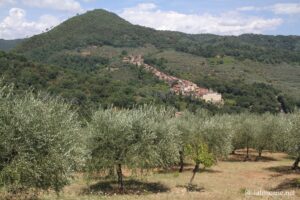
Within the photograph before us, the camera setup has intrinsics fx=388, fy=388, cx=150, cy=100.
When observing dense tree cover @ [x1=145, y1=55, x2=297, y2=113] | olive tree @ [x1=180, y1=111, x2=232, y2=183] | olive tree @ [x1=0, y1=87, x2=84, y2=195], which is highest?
olive tree @ [x1=0, y1=87, x2=84, y2=195]

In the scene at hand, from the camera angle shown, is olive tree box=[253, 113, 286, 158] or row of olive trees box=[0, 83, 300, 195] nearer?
row of olive trees box=[0, 83, 300, 195]

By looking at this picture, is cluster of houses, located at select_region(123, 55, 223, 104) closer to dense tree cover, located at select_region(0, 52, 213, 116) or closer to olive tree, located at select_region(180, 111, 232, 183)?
dense tree cover, located at select_region(0, 52, 213, 116)

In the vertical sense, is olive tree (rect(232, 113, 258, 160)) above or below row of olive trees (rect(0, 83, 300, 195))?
below

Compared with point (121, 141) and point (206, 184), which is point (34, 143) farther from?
point (206, 184)

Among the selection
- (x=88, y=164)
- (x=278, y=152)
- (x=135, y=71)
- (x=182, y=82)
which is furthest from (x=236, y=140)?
(x=135, y=71)

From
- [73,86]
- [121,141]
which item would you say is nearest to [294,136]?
[121,141]

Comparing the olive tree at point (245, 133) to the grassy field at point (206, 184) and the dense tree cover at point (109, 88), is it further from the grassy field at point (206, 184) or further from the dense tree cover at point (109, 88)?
the dense tree cover at point (109, 88)

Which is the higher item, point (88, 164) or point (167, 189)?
point (88, 164)

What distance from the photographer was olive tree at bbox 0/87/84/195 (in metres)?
20.8

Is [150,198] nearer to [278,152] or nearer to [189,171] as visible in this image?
[189,171]

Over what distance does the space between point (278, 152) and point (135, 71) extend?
124631mm

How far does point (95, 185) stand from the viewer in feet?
122

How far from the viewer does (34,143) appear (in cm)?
2203

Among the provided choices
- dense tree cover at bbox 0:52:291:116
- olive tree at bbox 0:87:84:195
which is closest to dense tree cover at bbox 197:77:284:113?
dense tree cover at bbox 0:52:291:116
